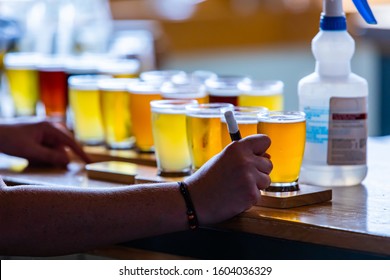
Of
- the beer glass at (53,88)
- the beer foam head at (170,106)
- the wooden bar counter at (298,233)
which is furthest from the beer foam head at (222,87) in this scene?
the beer glass at (53,88)

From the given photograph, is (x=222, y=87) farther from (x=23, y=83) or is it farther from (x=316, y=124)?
(x=23, y=83)

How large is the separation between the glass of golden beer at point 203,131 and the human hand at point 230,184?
195 millimetres

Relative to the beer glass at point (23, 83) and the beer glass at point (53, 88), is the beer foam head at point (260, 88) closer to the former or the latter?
the beer glass at point (53, 88)

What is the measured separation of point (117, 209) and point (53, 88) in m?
1.11

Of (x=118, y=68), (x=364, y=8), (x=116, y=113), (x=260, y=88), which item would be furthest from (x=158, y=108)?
(x=118, y=68)

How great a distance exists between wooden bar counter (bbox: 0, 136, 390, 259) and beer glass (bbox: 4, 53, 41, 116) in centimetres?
78

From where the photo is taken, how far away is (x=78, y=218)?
4.77ft

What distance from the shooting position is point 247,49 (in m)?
5.32

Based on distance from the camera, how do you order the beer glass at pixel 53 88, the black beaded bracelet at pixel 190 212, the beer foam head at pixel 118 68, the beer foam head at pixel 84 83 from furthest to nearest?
1. the beer glass at pixel 53 88
2. the beer foam head at pixel 118 68
3. the beer foam head at pixel 84 83
4. the black beaded bracelet at pixel 190 212

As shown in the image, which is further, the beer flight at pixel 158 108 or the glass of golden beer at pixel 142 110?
the glass of golden beer at pixel 142 110

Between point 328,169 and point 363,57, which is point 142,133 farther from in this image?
point 363,57

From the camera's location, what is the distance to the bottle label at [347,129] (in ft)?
5.47

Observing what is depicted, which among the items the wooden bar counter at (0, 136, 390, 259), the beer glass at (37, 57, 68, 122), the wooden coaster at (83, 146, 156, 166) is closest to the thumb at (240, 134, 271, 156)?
the wooden bar counter at (0, 136, 390, 259)

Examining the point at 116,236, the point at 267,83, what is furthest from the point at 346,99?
the point at 116,236
